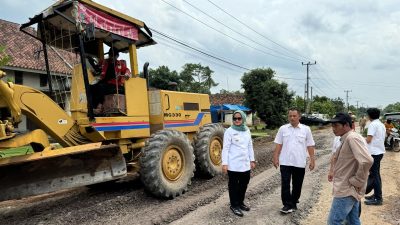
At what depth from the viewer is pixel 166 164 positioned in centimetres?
708

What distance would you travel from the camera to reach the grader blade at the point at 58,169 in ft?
18.1

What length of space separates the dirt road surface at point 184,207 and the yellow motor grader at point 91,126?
0.45 meters

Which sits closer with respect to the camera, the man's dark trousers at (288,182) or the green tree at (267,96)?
the man's dark trousers at (288,182)

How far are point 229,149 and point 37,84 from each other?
19.8 m

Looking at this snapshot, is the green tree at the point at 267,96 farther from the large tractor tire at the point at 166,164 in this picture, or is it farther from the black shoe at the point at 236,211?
the black shoe at the point at 236,211

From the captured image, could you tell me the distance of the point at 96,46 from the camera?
7.42 metres

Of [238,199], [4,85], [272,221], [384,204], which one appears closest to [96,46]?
[4,85]

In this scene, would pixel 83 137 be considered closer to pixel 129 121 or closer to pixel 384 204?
pixel 129 121

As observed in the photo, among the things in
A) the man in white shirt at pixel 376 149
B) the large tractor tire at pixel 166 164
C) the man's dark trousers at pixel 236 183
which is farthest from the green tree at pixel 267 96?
the man's dark trousers at pixel 236 183

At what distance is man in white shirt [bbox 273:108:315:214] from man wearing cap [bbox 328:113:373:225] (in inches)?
70.8

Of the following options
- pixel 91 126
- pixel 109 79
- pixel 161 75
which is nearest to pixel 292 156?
pixel 91 126

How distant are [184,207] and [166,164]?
100 cm

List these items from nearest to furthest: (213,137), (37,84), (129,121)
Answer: (129,121)
(213,137)
(37,84)

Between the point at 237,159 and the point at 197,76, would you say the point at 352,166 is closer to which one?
the point at 237,159
